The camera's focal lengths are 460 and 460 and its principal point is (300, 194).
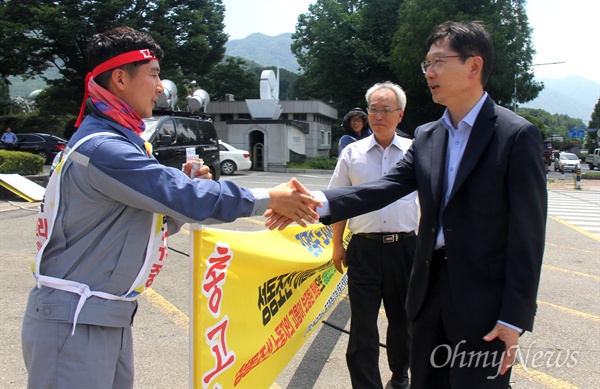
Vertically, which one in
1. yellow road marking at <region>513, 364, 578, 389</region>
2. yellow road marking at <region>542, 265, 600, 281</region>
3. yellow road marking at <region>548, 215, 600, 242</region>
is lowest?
yellow road marking at <region>548, 215, 600, 242</region>

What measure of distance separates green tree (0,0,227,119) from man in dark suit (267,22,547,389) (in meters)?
25.1

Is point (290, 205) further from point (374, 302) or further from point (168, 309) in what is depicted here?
point (168, 309)

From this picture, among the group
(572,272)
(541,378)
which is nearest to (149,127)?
(572,272)

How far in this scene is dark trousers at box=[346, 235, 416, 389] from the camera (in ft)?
9.88

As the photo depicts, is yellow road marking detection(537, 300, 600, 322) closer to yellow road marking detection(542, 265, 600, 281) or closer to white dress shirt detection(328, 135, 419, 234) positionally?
yellow road marking detection(542, 265, 600, 281)

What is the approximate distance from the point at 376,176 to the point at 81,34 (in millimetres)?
25108

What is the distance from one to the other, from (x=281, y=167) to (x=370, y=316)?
23814 millimetres

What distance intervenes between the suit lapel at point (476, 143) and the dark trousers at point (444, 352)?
1.37 feet

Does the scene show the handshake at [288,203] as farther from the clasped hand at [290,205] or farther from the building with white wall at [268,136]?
the building with white wall at [268,136]

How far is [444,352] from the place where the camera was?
6.97 ft

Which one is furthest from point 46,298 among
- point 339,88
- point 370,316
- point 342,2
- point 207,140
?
point 342,2

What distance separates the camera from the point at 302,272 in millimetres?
3131

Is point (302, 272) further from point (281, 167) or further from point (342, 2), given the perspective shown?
point (342, 2)

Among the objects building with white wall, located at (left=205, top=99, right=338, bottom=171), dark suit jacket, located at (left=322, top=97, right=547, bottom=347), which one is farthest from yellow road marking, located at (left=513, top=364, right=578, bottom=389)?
building with white wall, located at (left=205, top=99, right=338, bottom=171)
